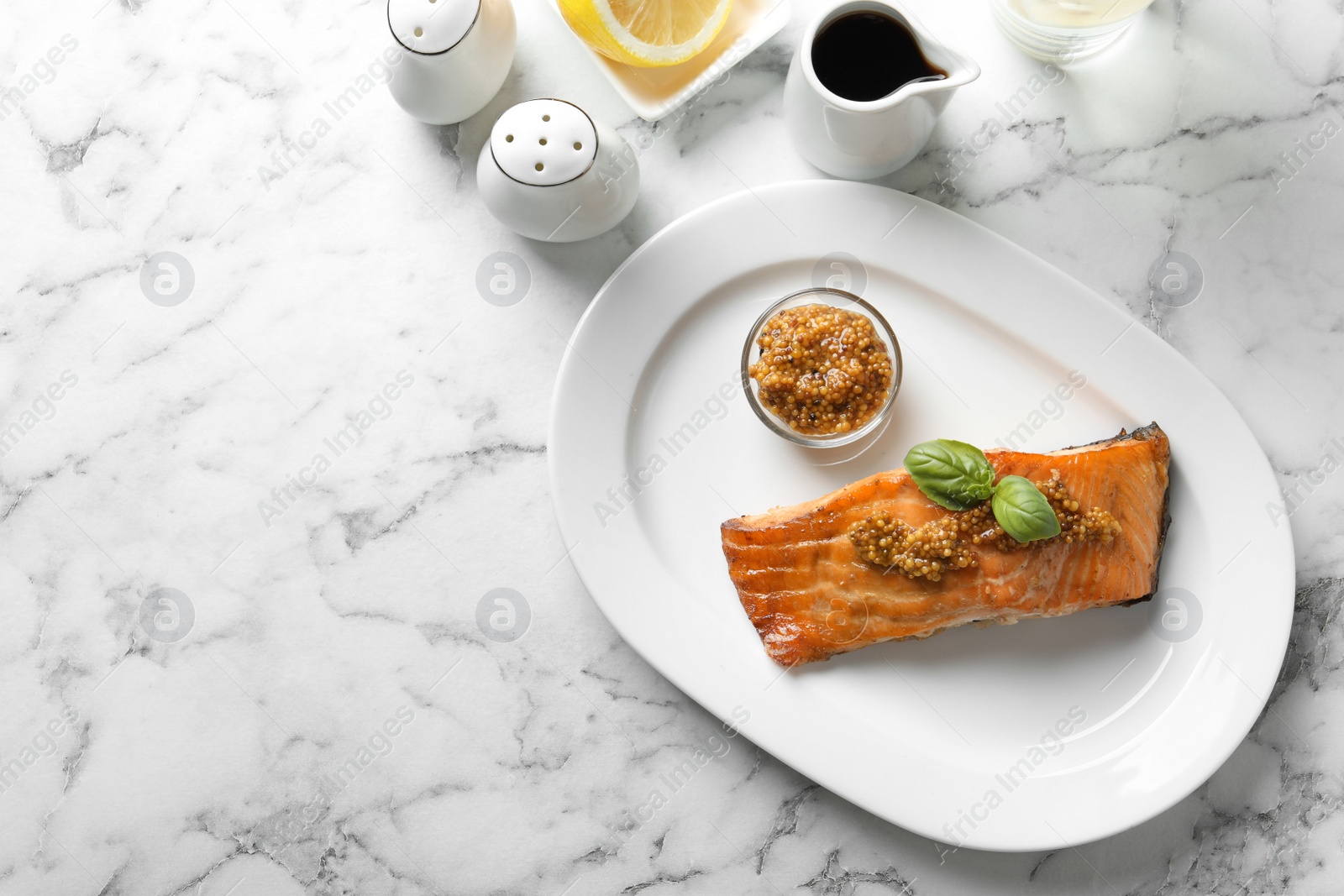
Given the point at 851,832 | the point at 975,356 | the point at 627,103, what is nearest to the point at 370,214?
the point at 627,103

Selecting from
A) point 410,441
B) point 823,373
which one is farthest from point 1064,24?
point 410,441

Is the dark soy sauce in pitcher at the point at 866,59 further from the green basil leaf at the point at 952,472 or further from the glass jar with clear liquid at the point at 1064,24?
the green basil leaf at the point at 952,472

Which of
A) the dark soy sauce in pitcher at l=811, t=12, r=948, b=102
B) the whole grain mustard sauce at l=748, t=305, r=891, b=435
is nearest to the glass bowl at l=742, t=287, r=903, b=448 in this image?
the whole grain mustard sauce at l=748, t=305, r=891, b=435

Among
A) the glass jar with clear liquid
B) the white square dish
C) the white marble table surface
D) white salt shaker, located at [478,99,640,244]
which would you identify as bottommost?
the white marble table surface

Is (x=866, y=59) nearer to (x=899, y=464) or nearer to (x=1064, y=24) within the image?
(x=1064, y=24)

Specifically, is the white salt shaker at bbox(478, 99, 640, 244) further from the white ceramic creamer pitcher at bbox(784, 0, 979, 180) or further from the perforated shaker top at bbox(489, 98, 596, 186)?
the white ceramic creamer pitcher at bbox(784, 0, 979, 180)

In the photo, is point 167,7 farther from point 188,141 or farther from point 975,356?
point 975,356
